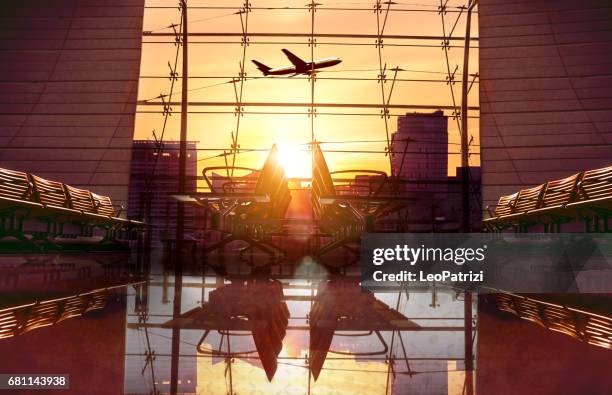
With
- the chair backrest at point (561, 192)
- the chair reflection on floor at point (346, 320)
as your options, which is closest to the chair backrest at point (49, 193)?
the chair reflection on floor at point (346, 320)

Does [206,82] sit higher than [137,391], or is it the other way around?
[206,82]

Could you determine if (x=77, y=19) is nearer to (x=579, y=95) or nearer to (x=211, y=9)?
(x=211, y=9)

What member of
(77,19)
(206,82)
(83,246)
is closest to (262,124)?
(206,82)

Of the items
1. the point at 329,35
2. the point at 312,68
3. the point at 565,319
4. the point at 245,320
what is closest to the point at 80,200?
the point at 245,320

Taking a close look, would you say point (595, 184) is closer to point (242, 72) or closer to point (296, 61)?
point (296, 61)

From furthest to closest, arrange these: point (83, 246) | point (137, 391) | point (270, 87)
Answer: point (270, 87) → point (83, 246) → point (137, 391)

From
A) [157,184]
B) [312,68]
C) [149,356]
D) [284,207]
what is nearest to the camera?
[149,356]

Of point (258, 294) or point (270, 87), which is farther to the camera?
point (270, 87)
